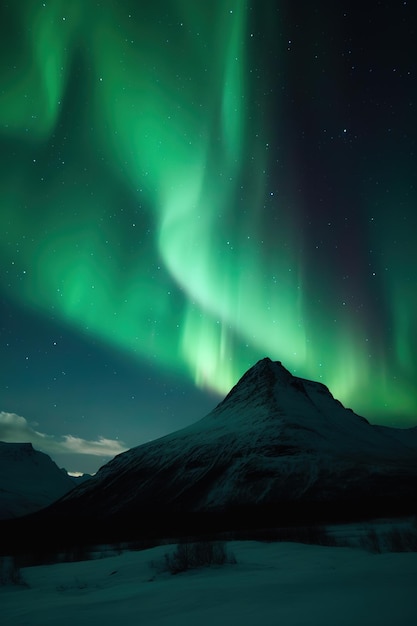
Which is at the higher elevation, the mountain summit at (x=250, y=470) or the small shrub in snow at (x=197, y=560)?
the mountain summit at (x=250, y=470)

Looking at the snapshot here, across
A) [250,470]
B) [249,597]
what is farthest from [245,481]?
[249,597]

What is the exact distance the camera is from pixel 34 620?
295 inches

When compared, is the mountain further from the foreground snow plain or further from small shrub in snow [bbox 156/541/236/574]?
the foreground snow plain

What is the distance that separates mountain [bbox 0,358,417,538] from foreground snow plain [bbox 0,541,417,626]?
65466 mm

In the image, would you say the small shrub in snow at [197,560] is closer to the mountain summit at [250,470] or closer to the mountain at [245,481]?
the mountain at [245,481]

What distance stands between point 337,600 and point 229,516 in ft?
304

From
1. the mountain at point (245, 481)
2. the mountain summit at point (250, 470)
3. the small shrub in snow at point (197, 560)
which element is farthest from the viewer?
the mountain summit at point (250, 470)

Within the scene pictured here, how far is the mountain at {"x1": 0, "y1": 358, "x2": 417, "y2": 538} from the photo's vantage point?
87.9 m

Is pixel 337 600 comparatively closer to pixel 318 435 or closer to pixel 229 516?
pixel 229 516

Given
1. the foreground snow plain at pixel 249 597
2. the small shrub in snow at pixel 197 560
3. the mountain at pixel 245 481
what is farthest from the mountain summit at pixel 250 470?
the foreground snow plain at pixel 249 597

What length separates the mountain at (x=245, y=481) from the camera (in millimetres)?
87875

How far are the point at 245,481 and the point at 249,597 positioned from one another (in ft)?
387

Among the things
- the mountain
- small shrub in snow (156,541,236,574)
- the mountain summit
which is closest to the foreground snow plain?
small shrub in snow (156,541,236,574)

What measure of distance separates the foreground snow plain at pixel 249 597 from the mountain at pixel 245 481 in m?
65.5
